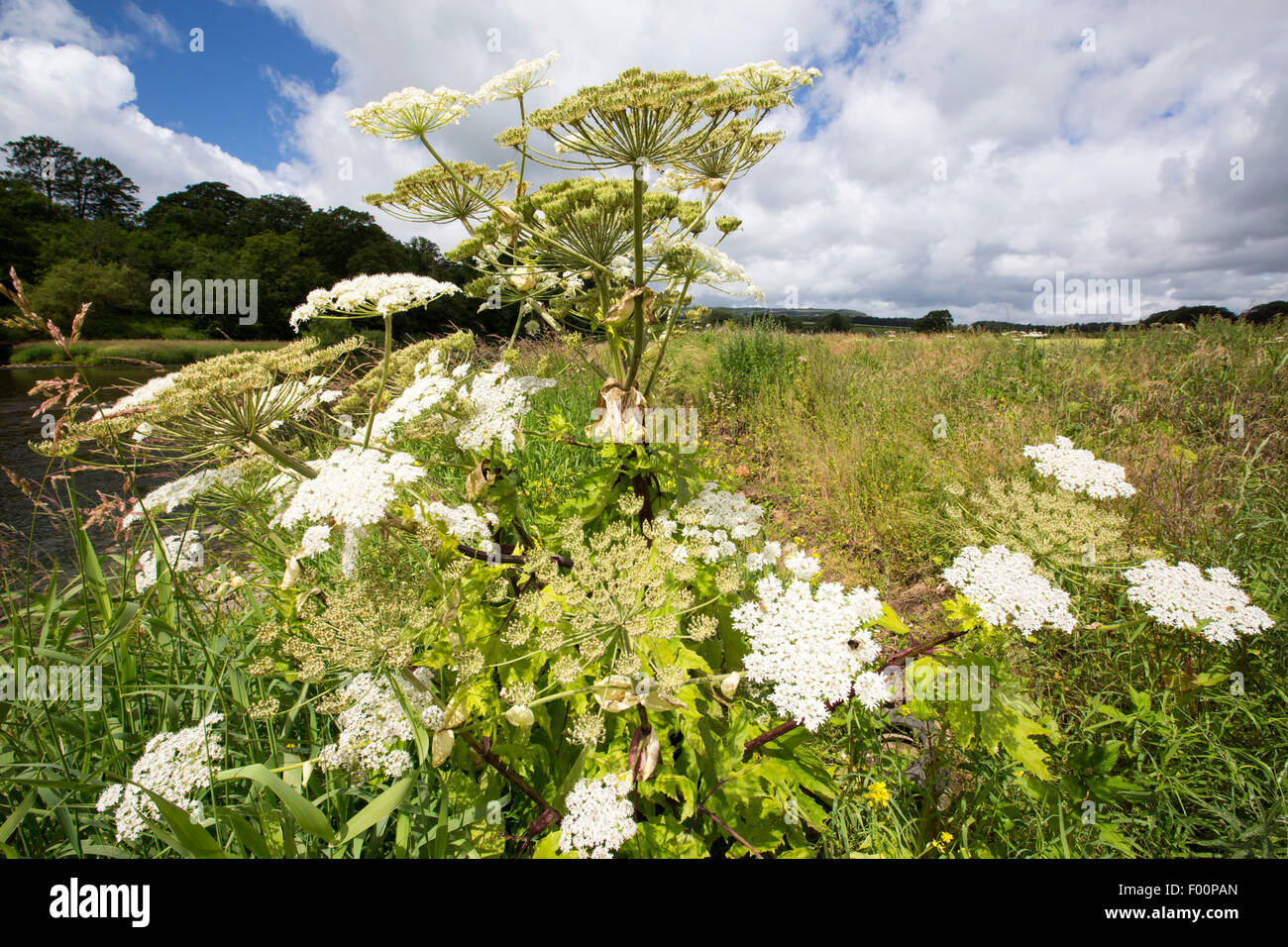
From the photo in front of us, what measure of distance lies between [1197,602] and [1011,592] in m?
0.81

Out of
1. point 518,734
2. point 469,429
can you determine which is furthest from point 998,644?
point 469,429

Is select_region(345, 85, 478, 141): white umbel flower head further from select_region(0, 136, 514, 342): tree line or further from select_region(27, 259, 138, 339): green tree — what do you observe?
select_region(27, 259, 138, 339): green tree

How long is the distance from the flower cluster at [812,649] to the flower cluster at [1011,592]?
13.8 inches

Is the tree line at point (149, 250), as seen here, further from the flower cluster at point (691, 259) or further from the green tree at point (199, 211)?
the flower cluster at point (691, 259)

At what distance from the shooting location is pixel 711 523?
2027 mm

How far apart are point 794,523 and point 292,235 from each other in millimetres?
68909

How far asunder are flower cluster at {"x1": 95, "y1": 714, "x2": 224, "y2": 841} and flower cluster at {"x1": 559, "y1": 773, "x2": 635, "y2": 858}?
1233 mm

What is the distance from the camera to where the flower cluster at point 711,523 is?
181 centimetres

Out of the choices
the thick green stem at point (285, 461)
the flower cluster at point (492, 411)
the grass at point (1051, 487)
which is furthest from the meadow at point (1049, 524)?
the thick green stem at point (285, 461)

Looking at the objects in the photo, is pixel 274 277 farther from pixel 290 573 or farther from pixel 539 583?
pixel 539 583

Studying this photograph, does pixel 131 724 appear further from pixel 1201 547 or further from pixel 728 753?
pixel 1201 547

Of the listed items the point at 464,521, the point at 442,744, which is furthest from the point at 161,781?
the point at 464,521

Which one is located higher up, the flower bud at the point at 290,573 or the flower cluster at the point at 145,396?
the flower cluster at the point at 145,396

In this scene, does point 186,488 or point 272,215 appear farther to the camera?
point 272,215
